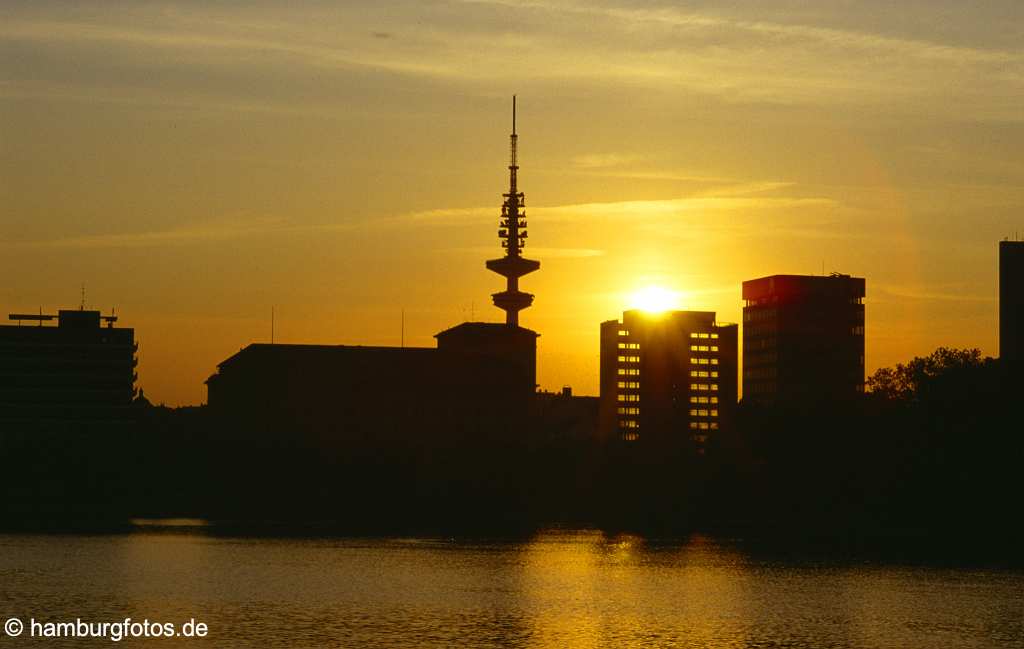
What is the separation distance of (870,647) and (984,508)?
76905 mm

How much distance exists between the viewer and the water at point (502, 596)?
83.9m

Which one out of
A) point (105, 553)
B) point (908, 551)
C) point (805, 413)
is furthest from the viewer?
point (805, 413)

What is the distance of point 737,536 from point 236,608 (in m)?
79.9

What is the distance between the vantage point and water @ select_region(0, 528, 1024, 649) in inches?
3302

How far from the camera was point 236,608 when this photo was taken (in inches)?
3620

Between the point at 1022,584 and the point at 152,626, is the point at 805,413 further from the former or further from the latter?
the point at 152,626

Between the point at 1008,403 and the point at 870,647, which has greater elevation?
the point at 1008,403

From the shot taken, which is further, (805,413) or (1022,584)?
(805,413)

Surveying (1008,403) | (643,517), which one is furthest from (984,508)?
(643,517)

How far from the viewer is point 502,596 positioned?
336 feet

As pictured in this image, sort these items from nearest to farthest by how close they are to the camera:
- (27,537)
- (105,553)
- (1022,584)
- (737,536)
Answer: (1022,584)
(105,553)
(27,537)
(737,536)

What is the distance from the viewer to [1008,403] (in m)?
152

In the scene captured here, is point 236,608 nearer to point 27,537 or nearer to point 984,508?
point 27,537

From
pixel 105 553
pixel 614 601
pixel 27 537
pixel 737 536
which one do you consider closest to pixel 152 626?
pixel 614 601
